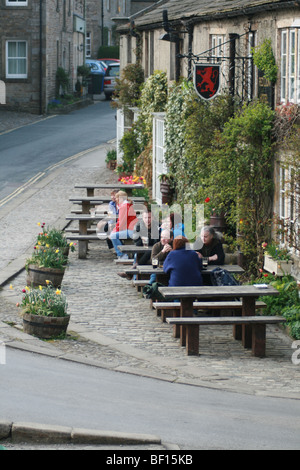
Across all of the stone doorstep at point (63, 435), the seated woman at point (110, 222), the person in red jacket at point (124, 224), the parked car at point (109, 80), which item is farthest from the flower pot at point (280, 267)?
the parked car at point (109, 80)

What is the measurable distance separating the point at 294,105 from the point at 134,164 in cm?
1445

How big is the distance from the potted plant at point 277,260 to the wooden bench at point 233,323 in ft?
9.02

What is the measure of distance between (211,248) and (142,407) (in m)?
5.80

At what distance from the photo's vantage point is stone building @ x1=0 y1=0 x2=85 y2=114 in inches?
1799

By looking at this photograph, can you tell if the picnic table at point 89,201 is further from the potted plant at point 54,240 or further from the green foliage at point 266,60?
the green foliage at point 266,60

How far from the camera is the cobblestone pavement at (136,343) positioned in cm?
1129

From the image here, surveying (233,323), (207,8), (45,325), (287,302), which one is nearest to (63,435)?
(233,323)

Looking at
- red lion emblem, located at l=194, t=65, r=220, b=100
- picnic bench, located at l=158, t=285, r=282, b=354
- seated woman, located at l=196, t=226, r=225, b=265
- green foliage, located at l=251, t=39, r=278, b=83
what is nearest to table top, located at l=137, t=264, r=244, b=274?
seated woman, located at l=196, t=226, r=225, b=265

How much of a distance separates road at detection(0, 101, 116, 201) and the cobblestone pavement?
11401 mm

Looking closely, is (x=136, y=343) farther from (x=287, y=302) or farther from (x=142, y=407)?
(x=142, y=407)

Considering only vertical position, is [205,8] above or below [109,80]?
below

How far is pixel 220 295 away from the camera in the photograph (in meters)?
12.3

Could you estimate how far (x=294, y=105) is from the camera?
14578 millimetres

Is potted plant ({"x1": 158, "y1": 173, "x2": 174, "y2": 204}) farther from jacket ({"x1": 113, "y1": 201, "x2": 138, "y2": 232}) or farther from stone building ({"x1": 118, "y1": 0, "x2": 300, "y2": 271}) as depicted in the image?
jacket ({"x1": 113, "y1": 201, "x2": 138, "y2": 232})
